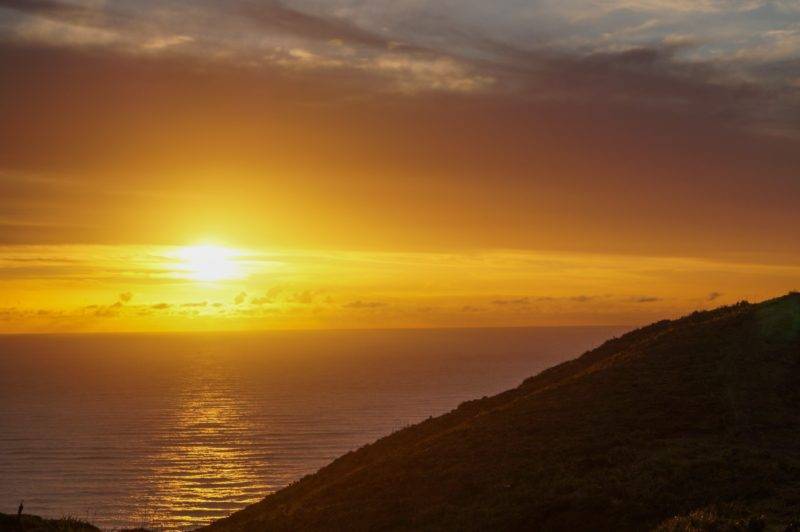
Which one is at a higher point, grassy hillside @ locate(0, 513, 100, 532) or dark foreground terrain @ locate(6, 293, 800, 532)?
dark foreground terrain @ locate(6, 293, 800, 532)

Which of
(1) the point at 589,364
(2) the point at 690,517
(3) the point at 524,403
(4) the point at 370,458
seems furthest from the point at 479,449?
(1) the point at 589,364

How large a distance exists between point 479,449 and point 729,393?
13.5m

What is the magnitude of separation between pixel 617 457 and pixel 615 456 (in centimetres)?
15

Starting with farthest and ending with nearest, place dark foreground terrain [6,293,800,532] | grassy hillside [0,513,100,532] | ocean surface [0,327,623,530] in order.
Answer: ocean surface [0,327,623,530], grassy hillside [0,513,100,532], dark foreground terrain [6,293,800,532]

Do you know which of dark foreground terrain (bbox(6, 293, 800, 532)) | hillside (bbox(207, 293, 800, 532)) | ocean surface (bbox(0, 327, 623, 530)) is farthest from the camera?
ocean surface (bbox(0, 327, 623, 530))

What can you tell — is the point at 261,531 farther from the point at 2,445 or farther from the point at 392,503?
the point at 2,445

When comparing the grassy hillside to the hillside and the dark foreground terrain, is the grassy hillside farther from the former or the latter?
the hillside

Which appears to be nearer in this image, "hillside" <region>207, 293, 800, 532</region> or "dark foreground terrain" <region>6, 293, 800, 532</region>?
Answer: "dark foreground terrain" <region>6, 293, 800, 532</region>

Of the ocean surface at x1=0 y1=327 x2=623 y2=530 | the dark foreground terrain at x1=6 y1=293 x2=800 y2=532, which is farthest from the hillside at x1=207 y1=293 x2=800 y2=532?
the ocean surface at x1=0 y1=327 x2=623 y2=530

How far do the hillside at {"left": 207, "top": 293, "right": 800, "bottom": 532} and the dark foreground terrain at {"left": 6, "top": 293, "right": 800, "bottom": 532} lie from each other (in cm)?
9

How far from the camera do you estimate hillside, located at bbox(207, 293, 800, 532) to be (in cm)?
2650

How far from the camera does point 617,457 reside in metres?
31.5

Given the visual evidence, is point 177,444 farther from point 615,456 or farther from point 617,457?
point 617,457

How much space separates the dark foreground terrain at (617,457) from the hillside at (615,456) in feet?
0.29
